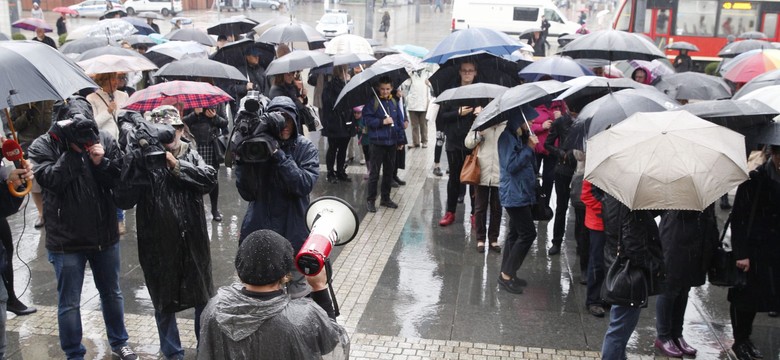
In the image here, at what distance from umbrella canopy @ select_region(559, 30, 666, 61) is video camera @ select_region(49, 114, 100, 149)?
21.7ft

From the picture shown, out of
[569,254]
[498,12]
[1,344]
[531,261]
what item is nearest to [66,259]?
[1,344]

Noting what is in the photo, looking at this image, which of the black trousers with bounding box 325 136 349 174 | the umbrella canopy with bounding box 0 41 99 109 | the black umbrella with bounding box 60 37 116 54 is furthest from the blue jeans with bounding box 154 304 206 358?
the black umbrella with bounding box 60 37 116 54

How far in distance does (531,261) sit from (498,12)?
93.3 feet

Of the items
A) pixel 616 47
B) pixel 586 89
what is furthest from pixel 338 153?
pixel 586 89

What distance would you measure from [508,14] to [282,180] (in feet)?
102

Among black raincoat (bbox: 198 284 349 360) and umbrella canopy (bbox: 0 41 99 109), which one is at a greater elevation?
umbrella canopy (bbox: 0 41 99 109)

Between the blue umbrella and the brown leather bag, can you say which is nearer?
the brown leather bag

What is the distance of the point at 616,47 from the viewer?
370 inches

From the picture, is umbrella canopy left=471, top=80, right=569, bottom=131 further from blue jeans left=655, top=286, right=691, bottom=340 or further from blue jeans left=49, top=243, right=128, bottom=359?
blue jeans left=49, top=243, right=128, bottom=359

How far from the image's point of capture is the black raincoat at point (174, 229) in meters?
4.84

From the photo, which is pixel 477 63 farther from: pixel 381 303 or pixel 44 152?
pixel 44 152

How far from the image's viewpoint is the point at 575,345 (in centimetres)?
581

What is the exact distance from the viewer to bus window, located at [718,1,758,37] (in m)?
20.3

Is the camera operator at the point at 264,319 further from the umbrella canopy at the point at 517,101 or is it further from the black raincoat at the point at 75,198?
the umbrella canopy at the point at 517,101
